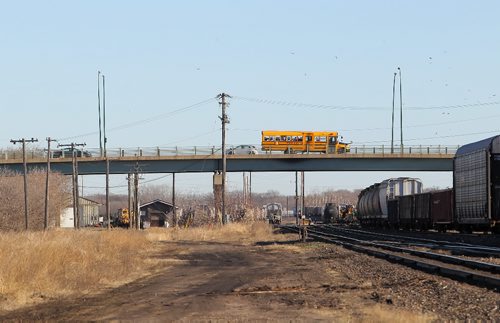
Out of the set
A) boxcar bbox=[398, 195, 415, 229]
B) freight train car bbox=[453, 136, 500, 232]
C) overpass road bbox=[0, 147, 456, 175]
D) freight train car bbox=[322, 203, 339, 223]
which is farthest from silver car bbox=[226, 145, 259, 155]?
freight train car bbox=[453, 136, 500, 232]

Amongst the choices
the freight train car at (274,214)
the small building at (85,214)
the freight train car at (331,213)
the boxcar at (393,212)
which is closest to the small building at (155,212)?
the small building at (85,214)

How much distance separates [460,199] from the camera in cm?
4197

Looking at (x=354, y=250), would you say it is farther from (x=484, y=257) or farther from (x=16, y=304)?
(x=16, y=304)

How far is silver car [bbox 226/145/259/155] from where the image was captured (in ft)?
268

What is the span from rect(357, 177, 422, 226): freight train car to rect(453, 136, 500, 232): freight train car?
1991 centimetres

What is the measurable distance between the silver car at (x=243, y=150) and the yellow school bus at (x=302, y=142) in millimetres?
1261

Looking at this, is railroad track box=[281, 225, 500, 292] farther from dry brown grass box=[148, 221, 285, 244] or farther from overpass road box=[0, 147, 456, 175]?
overpass road box=[0, 147, 456, 175]

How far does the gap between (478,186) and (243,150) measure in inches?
1793

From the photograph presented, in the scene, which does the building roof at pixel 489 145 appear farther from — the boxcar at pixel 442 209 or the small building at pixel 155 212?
the small building at pixel 155 212

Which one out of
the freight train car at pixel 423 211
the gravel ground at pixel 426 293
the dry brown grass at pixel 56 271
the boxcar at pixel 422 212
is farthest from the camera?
the boxcar at pixel 422 212

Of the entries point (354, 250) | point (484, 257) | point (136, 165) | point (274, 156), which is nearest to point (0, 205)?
point (136, 165)

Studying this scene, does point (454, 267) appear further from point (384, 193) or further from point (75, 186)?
point (75, 186)

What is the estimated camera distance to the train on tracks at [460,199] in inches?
1455

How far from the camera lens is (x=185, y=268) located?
26.6 meters
